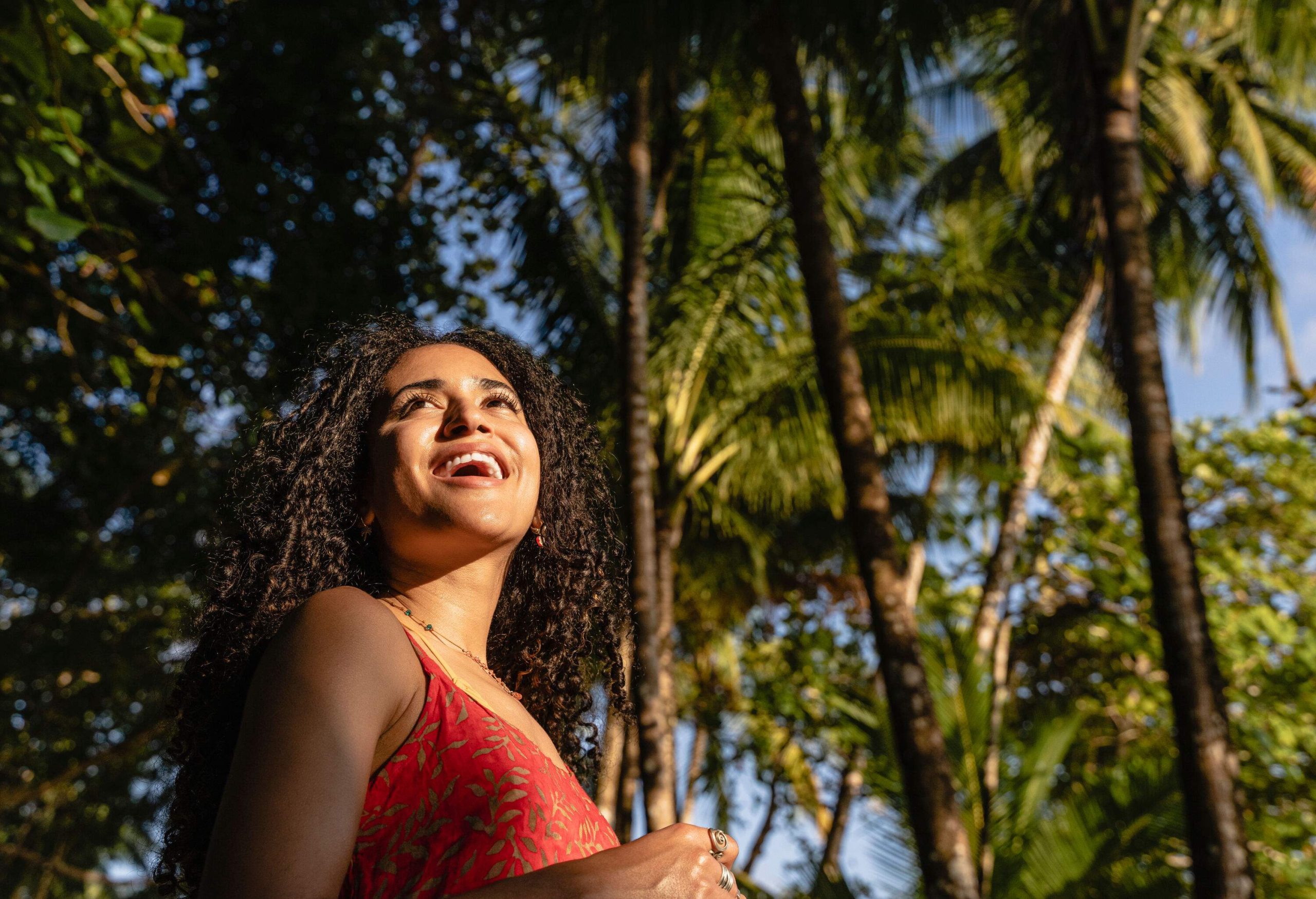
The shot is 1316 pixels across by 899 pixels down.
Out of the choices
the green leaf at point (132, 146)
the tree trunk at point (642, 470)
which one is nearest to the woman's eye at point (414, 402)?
the green leaf at point (132, 146)

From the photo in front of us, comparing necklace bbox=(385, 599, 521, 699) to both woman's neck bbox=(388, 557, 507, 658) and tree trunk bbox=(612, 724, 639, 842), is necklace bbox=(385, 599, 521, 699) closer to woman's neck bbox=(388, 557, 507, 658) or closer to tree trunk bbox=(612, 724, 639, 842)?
woman's neck bbox=(388, 557, 507, 658)

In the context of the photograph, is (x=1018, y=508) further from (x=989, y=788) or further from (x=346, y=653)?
(x=346, y=653)

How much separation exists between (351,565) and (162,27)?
2952 millimetres

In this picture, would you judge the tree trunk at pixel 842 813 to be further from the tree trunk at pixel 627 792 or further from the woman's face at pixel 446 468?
the woman's face at pixel 446 468

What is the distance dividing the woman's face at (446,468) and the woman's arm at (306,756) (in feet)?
1.06

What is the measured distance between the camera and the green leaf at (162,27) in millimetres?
3963

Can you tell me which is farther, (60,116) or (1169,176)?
(1169,176)

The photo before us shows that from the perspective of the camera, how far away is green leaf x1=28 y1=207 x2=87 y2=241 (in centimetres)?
338

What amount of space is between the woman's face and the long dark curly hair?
8 cm

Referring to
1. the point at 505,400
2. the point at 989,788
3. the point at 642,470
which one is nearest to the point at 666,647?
the point at 642,470

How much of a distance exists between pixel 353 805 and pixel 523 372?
3.85 feet

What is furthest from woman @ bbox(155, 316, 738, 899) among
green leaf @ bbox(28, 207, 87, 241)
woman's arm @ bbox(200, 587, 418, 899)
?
green leaf @ bbox(28, 207, 87, 241)

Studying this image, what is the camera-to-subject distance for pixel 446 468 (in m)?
1.77

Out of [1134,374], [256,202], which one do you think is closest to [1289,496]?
[1134,374]
